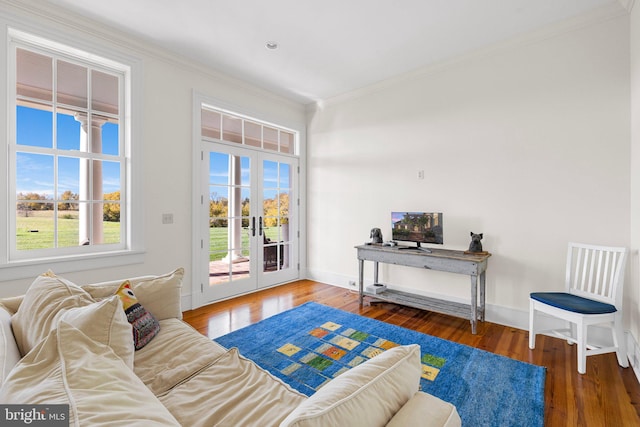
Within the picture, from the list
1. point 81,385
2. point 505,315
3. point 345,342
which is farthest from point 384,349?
point 81,385

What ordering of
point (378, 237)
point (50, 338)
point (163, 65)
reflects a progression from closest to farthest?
point (50, 338) → point (163, 65) → point (378, 237)

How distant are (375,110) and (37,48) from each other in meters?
3.65

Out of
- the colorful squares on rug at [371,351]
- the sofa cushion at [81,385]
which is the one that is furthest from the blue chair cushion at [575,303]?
the sofa cushion at [81,385]

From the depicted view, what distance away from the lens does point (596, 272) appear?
2.65 meters

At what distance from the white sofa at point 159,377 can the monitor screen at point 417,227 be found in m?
2.58

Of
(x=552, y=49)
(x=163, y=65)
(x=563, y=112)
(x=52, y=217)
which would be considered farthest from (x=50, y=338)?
(x=552, y=49)

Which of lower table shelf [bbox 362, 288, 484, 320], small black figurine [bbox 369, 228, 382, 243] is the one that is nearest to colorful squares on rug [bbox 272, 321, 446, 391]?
lower table shelf [bbox 362, 288, 484, 320]

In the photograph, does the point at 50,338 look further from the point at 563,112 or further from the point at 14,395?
the point at 563,112

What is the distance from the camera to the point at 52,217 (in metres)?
2.74

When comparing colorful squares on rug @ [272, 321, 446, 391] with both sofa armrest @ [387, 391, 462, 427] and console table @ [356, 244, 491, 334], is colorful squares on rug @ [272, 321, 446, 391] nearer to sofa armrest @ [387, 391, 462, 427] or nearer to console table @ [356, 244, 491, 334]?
console table @ [356, 244, 491, 334]

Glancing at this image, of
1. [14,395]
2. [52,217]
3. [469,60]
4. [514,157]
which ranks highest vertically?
[469,60]

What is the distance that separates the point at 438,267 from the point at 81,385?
3063 mm

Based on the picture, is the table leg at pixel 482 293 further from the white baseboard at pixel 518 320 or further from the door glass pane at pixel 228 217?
the door glass pane at pixel 228 217

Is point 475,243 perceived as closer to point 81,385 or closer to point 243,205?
point 243,205
